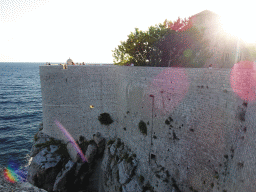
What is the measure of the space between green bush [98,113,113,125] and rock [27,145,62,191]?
868cm

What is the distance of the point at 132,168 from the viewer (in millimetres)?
17875

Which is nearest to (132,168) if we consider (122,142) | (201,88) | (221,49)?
(122,142)

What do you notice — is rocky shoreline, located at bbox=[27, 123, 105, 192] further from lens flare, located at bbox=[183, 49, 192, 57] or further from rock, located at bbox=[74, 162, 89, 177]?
lens flare, located at bbox=[183, 49, 192, 57]

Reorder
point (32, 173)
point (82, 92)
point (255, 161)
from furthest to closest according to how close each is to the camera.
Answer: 1. point (82, 92)
2. point (32, 173)
3. point (255, 161)

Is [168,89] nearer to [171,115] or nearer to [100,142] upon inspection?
[171,115]

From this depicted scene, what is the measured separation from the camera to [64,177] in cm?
2139

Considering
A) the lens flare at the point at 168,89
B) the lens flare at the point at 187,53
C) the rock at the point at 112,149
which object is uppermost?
the lens flare at the point at 187,53

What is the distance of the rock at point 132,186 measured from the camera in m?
16.3

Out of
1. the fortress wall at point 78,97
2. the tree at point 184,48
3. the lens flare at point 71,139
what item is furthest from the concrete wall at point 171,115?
the tree at point 184,48

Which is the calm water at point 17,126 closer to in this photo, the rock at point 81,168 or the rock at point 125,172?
the rock at point 81,168

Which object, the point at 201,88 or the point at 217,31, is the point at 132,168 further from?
the point at 217,31

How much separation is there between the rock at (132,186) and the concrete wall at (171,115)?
4.34ft

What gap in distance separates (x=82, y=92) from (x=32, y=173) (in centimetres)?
1358

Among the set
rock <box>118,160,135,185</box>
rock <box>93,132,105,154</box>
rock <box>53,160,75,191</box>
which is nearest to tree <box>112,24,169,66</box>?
rock <box>93,132,105,154</box>
